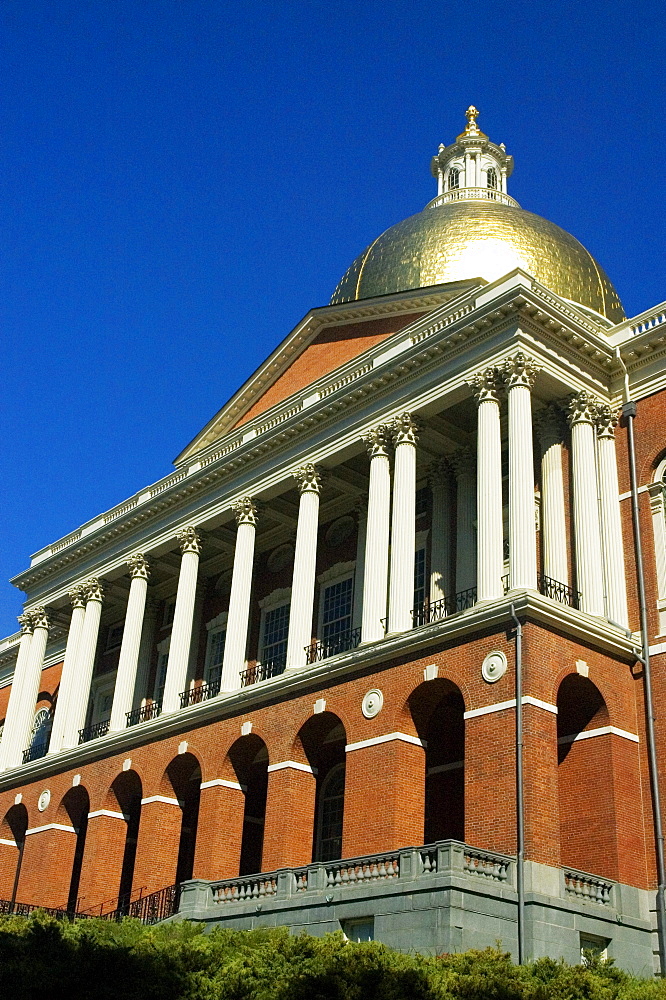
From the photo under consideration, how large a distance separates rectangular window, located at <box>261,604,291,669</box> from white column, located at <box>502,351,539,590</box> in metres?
12.2

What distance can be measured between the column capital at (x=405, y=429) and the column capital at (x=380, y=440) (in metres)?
0.38

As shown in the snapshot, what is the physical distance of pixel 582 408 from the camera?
105 feet

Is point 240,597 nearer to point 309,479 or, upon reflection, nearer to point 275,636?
point 275,636

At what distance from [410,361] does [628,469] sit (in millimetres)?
6725

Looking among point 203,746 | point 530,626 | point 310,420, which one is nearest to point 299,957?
point 530,626

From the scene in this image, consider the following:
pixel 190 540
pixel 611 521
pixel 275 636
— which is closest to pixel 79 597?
pixel 190 540

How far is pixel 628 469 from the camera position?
3177 centimetres

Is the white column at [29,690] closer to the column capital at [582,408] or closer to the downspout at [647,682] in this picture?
the column capital at [582,408]

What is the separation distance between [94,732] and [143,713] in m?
3.53

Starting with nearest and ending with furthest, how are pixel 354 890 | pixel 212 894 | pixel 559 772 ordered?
pixel 354 890, pixel 559 772, pixel 212 894

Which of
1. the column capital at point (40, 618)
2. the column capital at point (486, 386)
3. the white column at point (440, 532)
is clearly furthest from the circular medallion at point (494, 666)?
the column capital at point (40, 618)

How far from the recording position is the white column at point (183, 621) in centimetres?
3862

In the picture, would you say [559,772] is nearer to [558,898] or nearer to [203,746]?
[558,898]

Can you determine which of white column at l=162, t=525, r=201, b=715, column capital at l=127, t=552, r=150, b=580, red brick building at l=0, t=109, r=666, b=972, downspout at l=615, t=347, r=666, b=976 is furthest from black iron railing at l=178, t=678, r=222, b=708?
downspout at l=615, t=347, r=666, b=976
